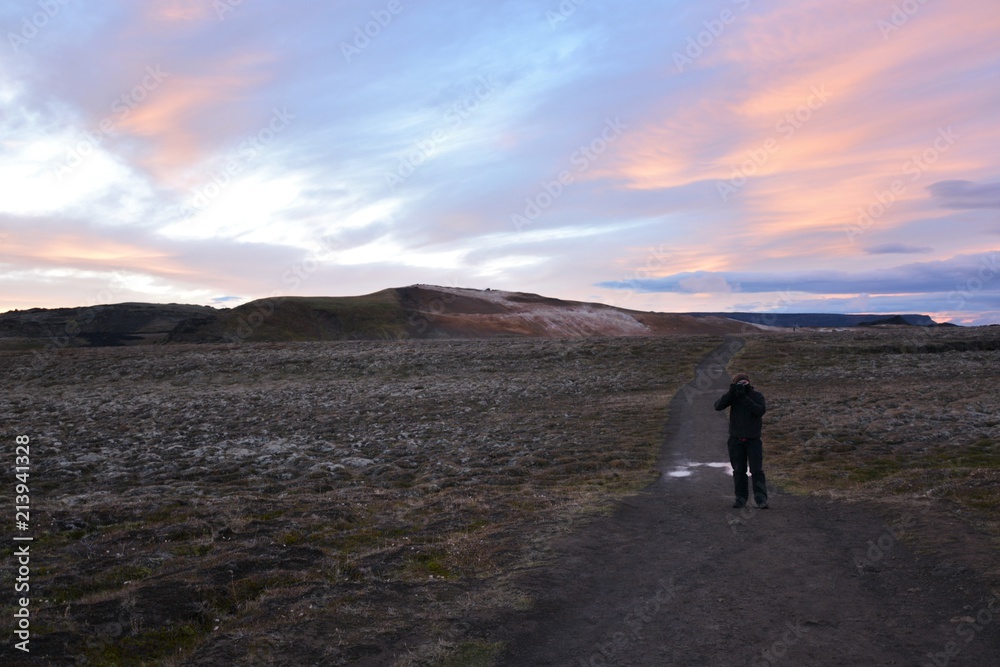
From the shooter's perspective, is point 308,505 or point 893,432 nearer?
point 308,505

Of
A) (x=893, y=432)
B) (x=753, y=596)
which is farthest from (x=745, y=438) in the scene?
Answer: (x=893, y=432)

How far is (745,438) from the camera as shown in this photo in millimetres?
14180

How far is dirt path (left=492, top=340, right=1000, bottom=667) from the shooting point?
7.67m

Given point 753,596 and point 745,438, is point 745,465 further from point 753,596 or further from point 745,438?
point 753,596

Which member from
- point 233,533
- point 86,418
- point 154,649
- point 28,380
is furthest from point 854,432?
point 28,380

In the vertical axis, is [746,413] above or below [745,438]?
above

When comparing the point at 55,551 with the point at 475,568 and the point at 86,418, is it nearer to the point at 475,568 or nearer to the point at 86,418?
the point at 475,568

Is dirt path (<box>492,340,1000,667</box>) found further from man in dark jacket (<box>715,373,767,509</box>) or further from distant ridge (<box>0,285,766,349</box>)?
distant ridge (<box>0,285,766,349</box>)

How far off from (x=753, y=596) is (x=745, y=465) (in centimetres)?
531

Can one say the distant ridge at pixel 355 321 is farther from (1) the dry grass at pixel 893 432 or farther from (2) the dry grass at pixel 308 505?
(1) the dry grass at pixel 893 432

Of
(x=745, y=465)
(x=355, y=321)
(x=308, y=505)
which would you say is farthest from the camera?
(x=355, y=321)

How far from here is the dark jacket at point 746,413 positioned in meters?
14.1

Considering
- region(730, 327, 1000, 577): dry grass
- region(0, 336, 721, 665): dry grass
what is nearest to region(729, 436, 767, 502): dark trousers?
region(730, 327, 1000, 577): dry grass

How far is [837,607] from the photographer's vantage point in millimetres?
8820
